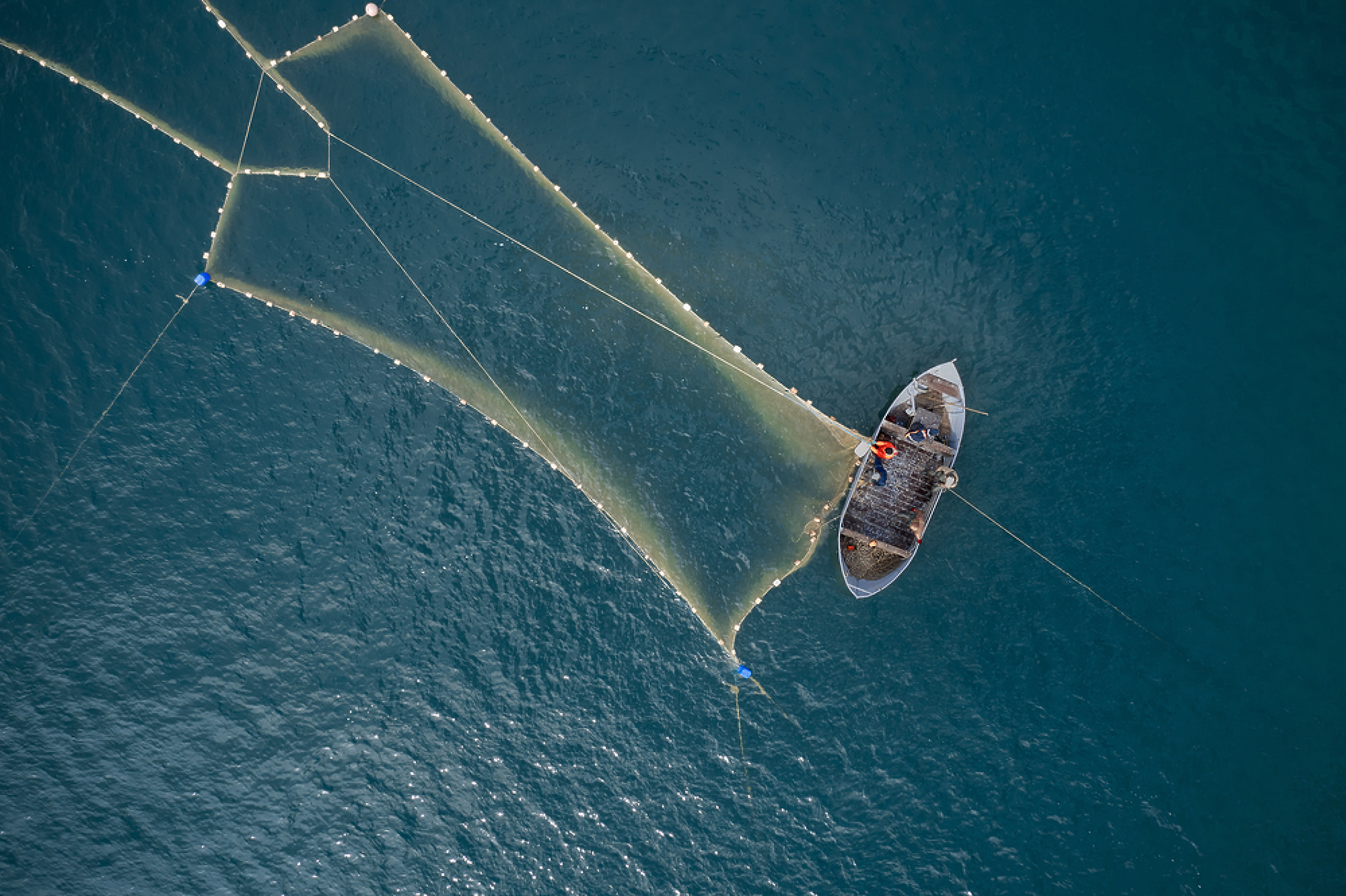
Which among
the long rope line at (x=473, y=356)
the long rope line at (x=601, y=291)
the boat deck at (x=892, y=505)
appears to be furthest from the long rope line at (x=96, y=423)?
the boat deck at (x=892, y=505)

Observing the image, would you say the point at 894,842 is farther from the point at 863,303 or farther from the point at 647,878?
the point at 863,303

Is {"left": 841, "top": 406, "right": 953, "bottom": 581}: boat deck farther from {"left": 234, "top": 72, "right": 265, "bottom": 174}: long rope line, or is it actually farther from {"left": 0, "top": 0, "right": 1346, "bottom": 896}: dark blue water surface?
{"left": 234, "top": 72, "right": 265, "bottom": 174}: long rope line

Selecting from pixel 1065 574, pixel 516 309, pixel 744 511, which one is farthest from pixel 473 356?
pixel 1065 574

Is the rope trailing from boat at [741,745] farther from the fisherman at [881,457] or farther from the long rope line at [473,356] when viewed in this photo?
the long rope line at [473,356]

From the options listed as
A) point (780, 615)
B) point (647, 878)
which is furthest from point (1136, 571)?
point (647, 878)

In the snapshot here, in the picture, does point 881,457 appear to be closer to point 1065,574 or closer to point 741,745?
point 1065,574
